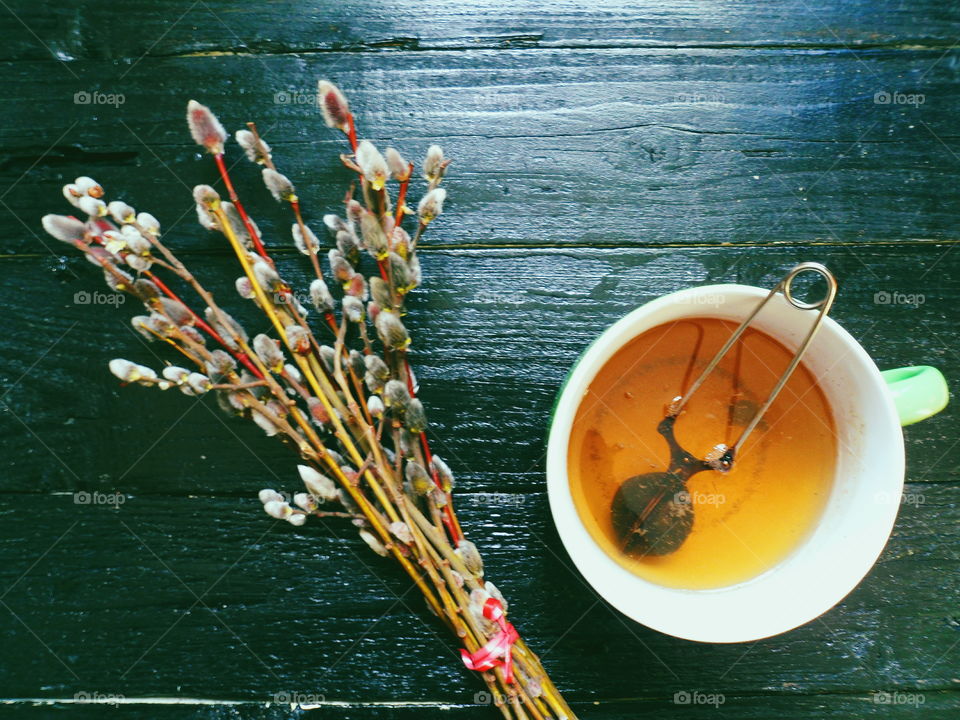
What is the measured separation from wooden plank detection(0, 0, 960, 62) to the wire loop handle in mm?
295

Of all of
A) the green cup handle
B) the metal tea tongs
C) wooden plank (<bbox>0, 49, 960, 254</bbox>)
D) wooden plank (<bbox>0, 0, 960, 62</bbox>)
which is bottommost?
the metal tea tongs

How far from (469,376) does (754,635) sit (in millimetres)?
350

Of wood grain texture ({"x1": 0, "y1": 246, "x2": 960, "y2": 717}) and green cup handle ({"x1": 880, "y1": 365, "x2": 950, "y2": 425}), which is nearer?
green cup handle ({"x1": 880, "y1": 365, "x2": 950, "y2": 425})

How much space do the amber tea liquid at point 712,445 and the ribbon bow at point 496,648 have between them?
0.36 feet

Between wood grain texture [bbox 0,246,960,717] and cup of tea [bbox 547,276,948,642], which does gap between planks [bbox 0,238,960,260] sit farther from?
cup of tea [bbox 547,276,948,642]

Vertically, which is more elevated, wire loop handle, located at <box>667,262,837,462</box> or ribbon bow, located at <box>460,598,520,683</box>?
wire loop handle, located at <box>667,262,837,462</box>

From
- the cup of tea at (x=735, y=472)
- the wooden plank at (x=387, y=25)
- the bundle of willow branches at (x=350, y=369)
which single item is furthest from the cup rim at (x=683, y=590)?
the wooden plank at (x=387, y=25)

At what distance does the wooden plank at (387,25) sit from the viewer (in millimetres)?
701

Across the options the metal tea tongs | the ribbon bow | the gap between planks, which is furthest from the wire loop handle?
the ribbon bow

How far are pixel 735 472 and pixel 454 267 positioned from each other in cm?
34

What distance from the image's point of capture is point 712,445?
621mm

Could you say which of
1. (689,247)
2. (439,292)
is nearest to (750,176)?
(689,247)

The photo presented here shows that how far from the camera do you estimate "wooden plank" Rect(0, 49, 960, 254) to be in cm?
70

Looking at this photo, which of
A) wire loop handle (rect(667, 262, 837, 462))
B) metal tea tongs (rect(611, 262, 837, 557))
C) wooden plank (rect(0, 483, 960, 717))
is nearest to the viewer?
wire loop handle (rect(667, 262, 837, 462))
